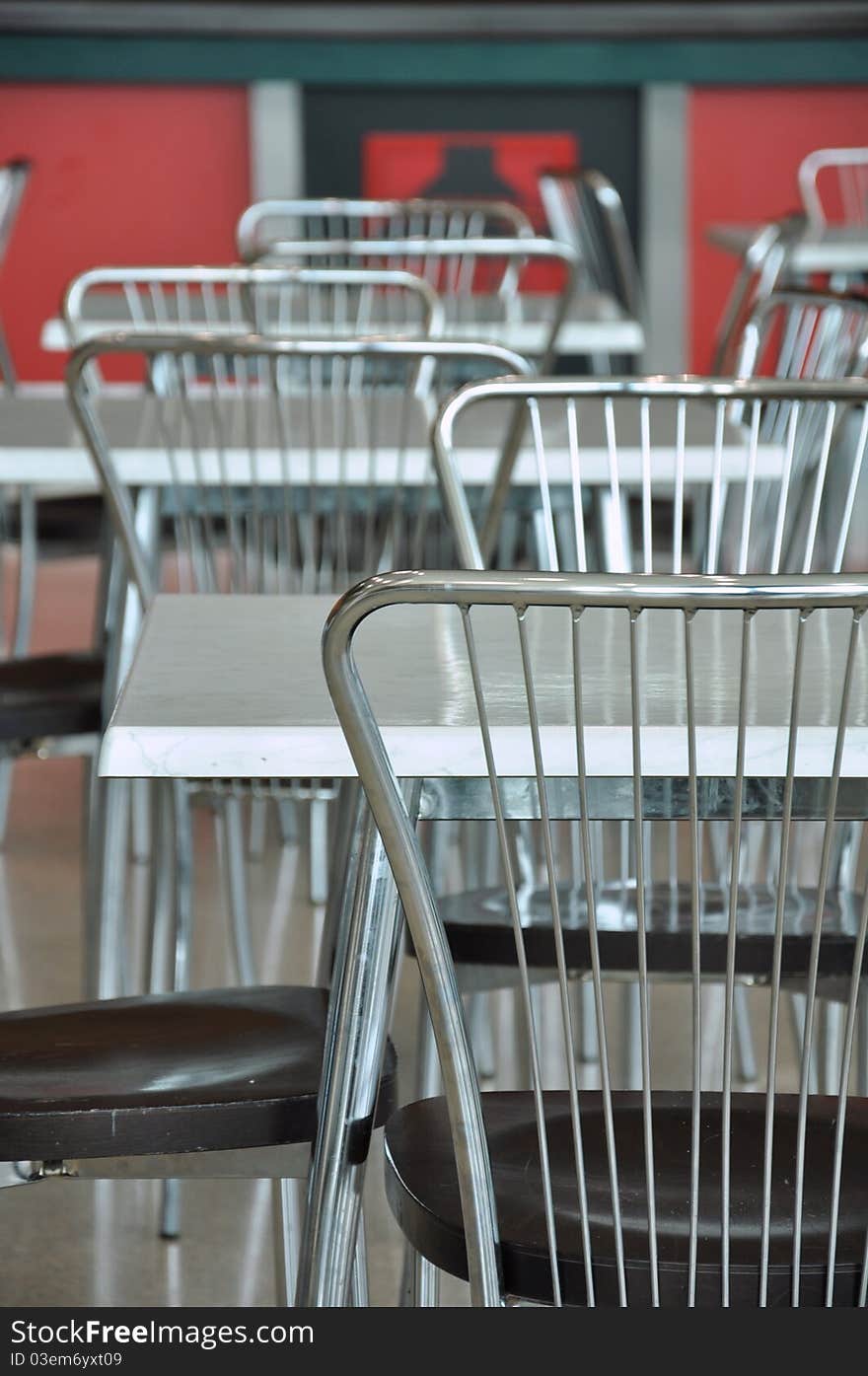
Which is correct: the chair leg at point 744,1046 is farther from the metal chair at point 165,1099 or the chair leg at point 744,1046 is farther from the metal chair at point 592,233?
the metal chair at point 592,233

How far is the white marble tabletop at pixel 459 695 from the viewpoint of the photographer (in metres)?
0.94

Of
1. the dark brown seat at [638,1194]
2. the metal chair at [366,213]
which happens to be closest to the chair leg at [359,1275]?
the dark brown seat at [638,1194]

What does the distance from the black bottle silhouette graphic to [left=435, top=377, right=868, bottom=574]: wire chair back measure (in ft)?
13.0

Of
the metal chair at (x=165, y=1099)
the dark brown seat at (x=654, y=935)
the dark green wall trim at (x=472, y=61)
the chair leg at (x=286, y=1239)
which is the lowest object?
the chair leg at (x=286, y=1239)

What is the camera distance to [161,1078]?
109 cm

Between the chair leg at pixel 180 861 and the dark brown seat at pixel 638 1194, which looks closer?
the dark brown seat at pixel 638 1194

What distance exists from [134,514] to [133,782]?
91 cm

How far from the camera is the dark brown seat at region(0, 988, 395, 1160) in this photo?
3.43ft

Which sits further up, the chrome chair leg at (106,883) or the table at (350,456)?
the table at (350,456)

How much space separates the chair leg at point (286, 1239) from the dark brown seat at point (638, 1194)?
0.26 metres

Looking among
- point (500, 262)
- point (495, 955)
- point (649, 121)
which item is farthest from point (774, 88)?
point (495, 955)

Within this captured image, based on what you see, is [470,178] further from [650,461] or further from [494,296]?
[650,461]

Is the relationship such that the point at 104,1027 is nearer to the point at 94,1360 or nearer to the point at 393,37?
the point at 94,1360

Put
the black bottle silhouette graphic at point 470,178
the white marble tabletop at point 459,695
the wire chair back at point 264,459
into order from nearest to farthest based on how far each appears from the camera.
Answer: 1. the white marble tabletop at point 459,695
2. the wire chair back at point 264,459
3. the black bottle silhouette graphic at point 470,178
